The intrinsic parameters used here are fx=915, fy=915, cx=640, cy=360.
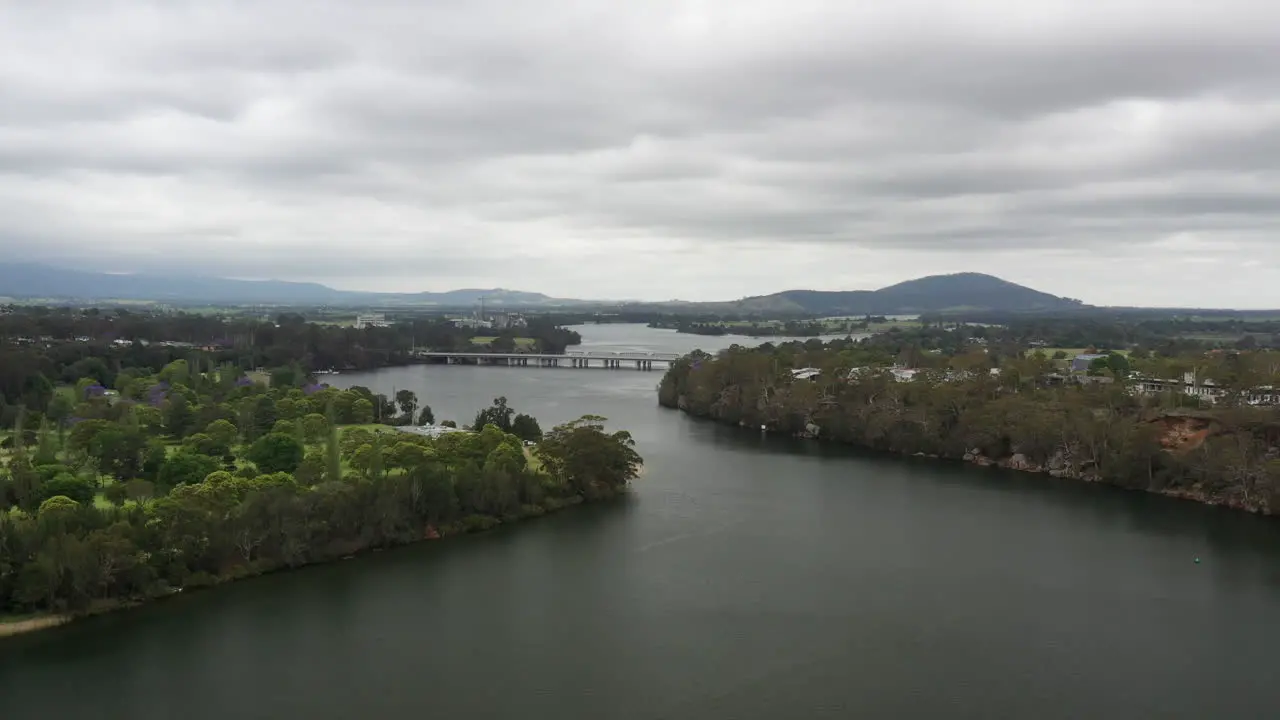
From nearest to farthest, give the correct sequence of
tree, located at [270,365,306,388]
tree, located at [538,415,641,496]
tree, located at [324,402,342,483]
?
tree, located at [324,402,342,483], tree, located at [538,415,641,496], tree, located at [270,365,306,388]

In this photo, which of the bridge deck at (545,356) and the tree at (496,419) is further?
the bridge deck at (545,356)

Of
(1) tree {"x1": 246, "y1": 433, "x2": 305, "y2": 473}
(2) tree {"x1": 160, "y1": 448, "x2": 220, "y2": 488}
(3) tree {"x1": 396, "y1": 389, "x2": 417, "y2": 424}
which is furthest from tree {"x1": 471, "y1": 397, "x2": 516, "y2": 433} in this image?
(2) tree {"x1": 160, "y1": 448, "x2": 220, "y2": 488}

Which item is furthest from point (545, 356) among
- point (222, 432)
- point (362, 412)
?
point (222, 432)

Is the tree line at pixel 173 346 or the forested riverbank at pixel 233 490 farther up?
the tree line at pixel 173 346

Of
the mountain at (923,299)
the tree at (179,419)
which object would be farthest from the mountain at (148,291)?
the tree at (179,419)

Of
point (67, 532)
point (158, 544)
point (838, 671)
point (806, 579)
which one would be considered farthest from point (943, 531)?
point (67, 532)

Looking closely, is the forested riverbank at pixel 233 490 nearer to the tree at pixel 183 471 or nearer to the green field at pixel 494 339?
the tree at pixel 183 471

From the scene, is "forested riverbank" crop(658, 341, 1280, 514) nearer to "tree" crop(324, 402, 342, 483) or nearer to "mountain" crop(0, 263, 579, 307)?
"tree" crop(324, 402, 342, 483)
